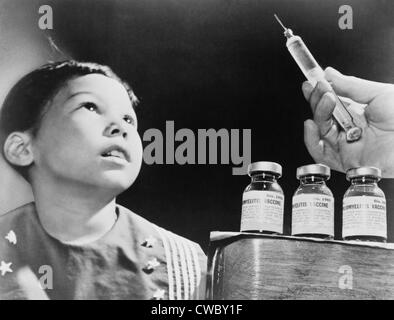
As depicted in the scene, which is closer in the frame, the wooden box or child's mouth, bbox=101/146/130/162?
the wooden box

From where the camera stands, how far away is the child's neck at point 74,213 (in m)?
1.39

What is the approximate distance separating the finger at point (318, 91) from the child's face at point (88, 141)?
41 centimetres

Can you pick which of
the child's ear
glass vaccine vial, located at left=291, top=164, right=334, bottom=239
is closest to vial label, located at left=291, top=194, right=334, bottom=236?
glass vaccine vial, located at left=291, top=164, right=334, bottom=239

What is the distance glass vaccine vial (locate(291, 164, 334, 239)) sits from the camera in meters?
1.32

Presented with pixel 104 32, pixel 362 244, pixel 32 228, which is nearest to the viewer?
pixel 362 244

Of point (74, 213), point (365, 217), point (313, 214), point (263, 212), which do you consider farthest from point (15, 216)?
point (365, 217)

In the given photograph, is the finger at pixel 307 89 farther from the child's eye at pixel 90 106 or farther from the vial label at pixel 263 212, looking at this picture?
the child's eye at pixel 90 106

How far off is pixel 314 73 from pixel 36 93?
65cm

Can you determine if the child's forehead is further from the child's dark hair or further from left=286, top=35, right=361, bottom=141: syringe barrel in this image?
left=286, top=35, right=361, bottom=141: syringe barrel

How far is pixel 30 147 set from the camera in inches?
56.0

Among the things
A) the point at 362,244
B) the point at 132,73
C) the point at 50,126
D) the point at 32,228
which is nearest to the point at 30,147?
the point at 50,126

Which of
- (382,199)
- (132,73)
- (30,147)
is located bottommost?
(382,199)

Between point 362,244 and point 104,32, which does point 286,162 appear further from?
point 104,32

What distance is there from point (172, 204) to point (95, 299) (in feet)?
0.87
